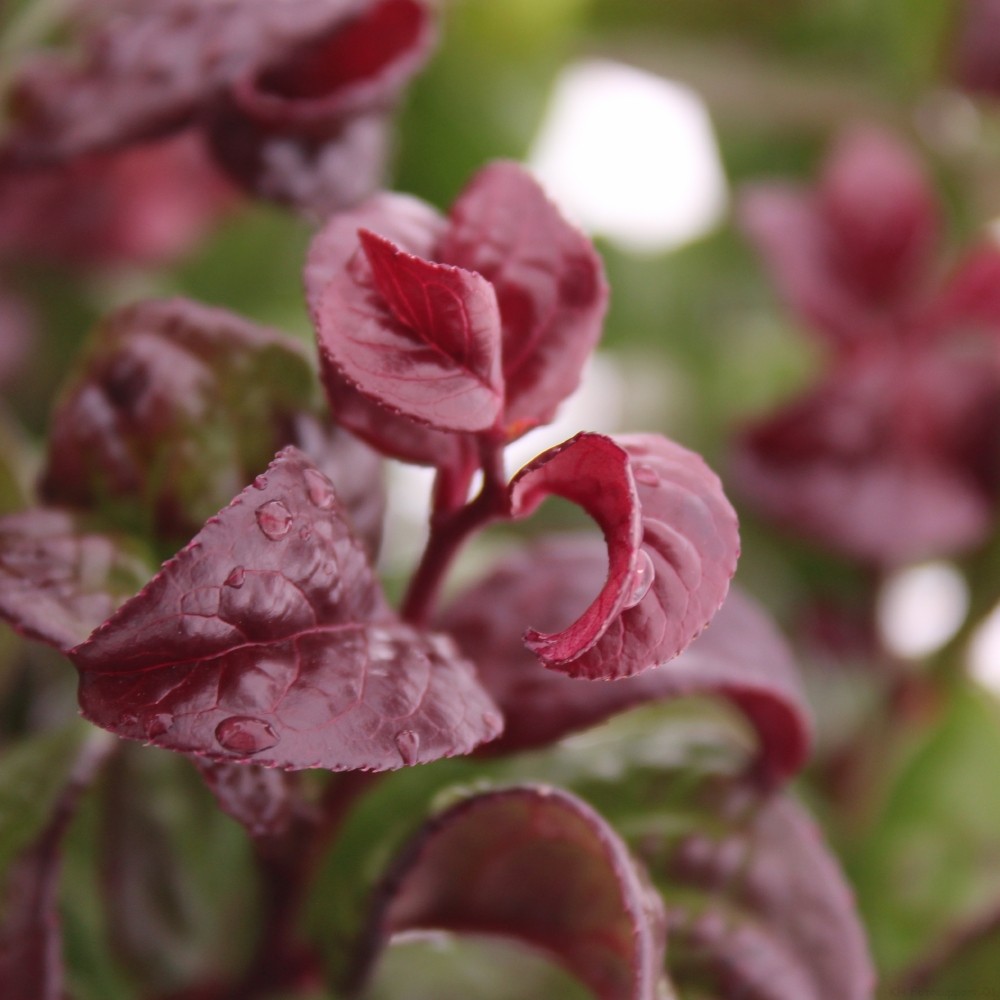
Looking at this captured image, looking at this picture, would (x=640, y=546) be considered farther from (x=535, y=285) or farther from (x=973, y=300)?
(x=973, y=300)

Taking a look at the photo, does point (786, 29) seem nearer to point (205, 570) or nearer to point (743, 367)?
point (743, 367)

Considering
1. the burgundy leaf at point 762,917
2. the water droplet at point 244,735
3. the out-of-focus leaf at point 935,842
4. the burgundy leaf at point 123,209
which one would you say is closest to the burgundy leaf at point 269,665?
the water droplet at point 244,735

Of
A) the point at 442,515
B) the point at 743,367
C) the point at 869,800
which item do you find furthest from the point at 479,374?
the point at 743,367

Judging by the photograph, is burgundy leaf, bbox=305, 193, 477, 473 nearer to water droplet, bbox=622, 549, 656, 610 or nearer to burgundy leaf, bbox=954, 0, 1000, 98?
water droplet, bbox=622, 549, 656, 610

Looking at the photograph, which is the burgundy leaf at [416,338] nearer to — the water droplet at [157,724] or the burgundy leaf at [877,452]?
the water droplet at [157,724]

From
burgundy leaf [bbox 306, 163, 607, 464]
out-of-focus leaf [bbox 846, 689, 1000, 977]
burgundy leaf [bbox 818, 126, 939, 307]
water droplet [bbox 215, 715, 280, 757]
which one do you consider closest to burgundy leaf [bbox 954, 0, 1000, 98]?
burgundy leaf [bbox 818, 126, 939, 307]
